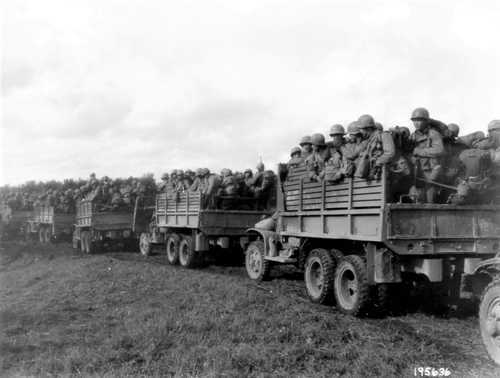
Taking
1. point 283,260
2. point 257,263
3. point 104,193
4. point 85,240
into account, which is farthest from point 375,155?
point 85,240

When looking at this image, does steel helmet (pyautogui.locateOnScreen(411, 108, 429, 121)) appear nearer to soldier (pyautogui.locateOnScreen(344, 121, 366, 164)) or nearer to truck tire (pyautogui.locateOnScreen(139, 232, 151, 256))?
soldier (pyautogui.locateOnScreen(344, 121, 366, 164))

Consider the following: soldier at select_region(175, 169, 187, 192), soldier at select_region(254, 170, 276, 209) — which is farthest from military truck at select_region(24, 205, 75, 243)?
soldier at select_region(254, 170, 276, 209)

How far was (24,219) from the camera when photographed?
95.4 ft

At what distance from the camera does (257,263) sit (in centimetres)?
1167

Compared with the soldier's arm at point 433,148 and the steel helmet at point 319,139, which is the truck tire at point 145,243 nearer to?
the steel helmet at point 319,139

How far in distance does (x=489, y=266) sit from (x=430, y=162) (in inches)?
76.7

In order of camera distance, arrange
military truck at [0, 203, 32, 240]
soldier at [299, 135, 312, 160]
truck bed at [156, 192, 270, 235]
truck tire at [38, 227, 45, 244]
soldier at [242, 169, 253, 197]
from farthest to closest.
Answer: military truck at [0, 203, 32, 240], truck tire at [38, 227, 45, 244], soldier at [242, 169, 253, 197], truck bed at [156, 192, 270, 235], soldier at [299, 135, 312, 160]

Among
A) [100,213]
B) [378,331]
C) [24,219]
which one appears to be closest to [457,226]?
[378,331]

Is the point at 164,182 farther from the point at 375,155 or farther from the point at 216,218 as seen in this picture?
the point at 375,155

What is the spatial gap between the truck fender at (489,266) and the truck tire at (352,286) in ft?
5.67

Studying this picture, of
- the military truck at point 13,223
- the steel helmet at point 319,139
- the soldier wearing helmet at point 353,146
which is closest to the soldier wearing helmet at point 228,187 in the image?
the steel helmet at point 319,139

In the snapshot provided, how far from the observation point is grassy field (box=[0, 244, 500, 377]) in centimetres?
545

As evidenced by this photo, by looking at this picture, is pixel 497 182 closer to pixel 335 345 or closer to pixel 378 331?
pixel 378 331

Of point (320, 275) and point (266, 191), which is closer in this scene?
point (320, 275)
